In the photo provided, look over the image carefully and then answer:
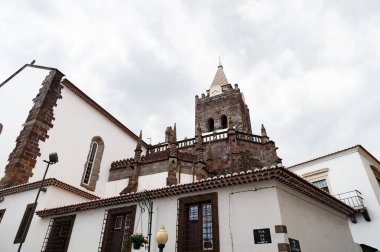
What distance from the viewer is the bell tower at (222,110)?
31688 millimetres

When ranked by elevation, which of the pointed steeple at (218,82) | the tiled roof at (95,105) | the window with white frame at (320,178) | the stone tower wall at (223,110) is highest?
the pointed steeple at (218,82)

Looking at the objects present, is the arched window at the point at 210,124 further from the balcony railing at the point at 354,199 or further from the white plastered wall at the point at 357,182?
the balcony railing at the point at 354,199

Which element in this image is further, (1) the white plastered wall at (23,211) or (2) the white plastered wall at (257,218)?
(1) the white plastered wall at (23,211)

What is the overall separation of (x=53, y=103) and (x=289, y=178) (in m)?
16.3

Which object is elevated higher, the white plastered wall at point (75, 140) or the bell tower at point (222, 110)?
the bell tower at point (222, 110)

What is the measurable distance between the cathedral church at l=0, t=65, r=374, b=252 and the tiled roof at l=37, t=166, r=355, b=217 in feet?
0.12

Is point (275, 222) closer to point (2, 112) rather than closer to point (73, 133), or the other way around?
point (73, 133)

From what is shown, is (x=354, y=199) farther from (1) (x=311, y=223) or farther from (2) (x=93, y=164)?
(2) (x=93, y=164)

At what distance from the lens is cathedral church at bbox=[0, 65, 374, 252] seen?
846cm


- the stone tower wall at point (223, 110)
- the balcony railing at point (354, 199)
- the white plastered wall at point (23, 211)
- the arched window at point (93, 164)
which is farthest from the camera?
the stone tower wall at point (223, 110)

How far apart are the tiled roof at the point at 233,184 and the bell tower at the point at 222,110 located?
64.4 feet

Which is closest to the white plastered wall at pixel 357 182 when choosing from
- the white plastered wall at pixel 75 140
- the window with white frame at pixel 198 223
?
the window with white frame at pixel 198 223

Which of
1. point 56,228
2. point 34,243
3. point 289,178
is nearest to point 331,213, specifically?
point 289,178

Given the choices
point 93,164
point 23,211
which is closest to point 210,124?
point 93,164
